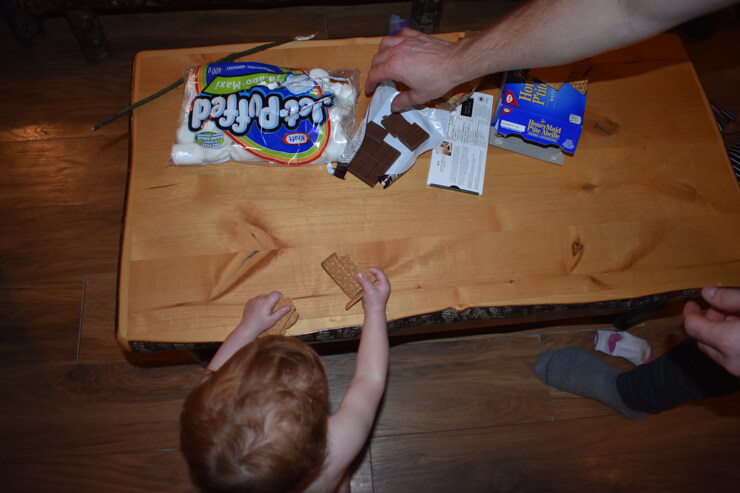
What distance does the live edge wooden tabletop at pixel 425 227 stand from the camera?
1.04 meters

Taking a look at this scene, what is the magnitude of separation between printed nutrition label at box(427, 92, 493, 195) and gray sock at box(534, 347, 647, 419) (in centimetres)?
83

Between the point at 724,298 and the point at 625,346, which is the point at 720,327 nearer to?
the point at 724,298

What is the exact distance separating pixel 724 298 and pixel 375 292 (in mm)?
744

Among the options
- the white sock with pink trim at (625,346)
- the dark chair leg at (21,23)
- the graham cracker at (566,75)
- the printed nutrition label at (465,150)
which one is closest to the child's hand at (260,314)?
the printed nutrition label at (465,150)

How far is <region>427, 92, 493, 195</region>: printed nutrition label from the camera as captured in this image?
1.13m

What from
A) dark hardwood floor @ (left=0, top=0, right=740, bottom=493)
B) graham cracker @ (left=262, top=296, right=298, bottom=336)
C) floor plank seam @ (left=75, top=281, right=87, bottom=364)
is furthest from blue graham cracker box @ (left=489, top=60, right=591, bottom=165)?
floor plank seam @ (left=75, top=281, right=87, bottom=364)

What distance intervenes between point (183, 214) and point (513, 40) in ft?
2.91

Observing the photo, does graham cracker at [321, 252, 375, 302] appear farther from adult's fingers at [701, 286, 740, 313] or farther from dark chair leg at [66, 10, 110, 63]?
dark chair leg at [66, 10, 110, 63]

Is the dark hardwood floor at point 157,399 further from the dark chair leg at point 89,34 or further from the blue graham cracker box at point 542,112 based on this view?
the blue graham cracker box at point 542,112

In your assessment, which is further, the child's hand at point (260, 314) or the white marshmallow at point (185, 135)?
the white marshmallow at point (185, 135)

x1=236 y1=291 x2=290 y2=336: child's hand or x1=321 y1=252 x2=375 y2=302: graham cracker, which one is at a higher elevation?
x1=321 y1=252 x2=375 y2=302: graham cracker

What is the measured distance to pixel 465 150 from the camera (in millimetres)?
1150

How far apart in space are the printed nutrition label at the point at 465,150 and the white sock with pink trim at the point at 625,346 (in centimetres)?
93

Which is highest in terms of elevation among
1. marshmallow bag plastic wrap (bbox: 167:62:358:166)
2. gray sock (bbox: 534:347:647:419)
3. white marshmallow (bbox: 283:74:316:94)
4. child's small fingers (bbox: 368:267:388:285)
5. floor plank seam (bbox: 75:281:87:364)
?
white marshmallow (bbox: 283:74:316:94)
